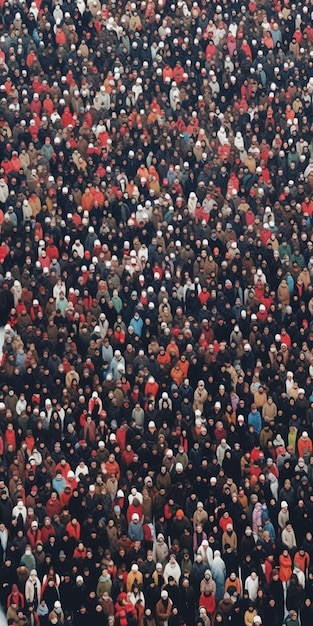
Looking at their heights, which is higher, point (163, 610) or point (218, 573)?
point (218, 573)

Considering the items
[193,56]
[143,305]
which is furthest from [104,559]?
[193,56]

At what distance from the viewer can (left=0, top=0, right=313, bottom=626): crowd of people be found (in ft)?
135

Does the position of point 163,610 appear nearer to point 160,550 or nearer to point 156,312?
point 160,550

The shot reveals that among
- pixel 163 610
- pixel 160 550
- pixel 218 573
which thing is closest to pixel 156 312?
pixel 160 550

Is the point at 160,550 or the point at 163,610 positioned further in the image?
the point at 160,550

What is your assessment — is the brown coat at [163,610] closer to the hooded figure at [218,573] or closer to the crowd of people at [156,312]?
the crowd of people at [156,312]

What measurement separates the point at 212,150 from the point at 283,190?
2.72 m

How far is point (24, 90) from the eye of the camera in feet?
181

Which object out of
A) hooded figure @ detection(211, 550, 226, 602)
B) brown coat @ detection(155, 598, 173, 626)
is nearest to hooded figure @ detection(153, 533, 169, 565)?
hooded figure @ detection(211, 550, 226, 602)

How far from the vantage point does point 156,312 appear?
47719 millimetres

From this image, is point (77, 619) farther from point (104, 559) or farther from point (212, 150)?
point (212, 150)

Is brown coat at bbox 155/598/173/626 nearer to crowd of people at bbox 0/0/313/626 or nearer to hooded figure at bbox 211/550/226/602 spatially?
crowd of people at bbox 0/0/313/626

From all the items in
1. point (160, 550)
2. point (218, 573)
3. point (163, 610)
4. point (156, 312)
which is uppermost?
point (156, 312)

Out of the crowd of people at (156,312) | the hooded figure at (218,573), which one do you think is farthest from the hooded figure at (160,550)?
the hooded figure at (218,573)
